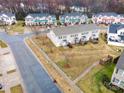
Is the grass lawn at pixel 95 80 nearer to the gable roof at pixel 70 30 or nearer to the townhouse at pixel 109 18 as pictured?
the gable roof at pixel 70 30

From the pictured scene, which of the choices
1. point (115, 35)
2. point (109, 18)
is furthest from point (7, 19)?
point (115, 35)

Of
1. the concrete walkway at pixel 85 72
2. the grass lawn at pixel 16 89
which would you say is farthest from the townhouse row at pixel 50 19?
the grass lawn at pixel 16 89

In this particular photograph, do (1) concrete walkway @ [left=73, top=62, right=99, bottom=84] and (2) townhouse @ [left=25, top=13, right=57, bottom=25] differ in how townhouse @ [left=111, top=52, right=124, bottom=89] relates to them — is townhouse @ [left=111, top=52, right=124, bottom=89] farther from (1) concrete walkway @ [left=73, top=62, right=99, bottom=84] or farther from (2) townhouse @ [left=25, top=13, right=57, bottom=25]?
(2) townhouse @ [left=25, top=13, right=57, bottom=25]

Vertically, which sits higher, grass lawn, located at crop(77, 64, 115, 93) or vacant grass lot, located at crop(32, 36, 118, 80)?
Answer: vacant grass lot, located at crop(32, 36, 118, 80)

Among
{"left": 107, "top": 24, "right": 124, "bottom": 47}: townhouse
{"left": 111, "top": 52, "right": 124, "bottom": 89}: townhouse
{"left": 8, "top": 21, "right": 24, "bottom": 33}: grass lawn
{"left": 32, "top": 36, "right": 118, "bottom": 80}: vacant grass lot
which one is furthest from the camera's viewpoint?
{"left": 8, "top": 21, "right": 24, "bottom": 33}: grass lawn

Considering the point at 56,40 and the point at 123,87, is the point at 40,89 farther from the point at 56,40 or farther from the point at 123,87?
the point at 56,40

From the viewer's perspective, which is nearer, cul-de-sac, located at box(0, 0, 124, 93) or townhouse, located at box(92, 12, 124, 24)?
cul-de-sac, located at box(0, 0, 124, 93)

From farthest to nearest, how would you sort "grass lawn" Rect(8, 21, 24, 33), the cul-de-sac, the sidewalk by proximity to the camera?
"grass lawn" Rect(8, 21, 24, 33) → the sidewalk → the cul-de-sac

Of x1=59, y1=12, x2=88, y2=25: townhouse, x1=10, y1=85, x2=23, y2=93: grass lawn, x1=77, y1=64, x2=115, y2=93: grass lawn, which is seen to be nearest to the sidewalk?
x1=10, y1=85, x2=23, y2=93: grass lawn

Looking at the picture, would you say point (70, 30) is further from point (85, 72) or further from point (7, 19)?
point (7, 19)
